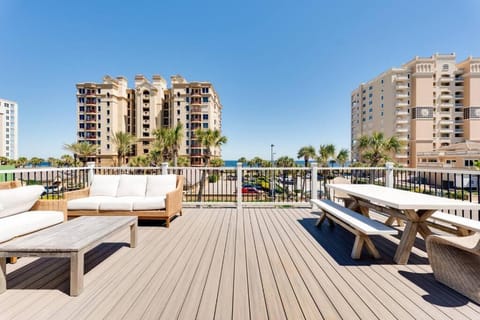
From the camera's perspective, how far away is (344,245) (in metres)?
3.03

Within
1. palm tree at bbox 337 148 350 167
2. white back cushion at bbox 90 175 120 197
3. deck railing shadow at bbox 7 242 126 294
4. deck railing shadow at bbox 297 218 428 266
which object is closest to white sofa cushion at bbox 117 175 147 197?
white back cushion at bbox 90 175 120 197

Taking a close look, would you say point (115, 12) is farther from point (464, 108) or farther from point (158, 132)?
point (464, 108)

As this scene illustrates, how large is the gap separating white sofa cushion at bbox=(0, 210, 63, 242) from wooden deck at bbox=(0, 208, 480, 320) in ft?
1.35

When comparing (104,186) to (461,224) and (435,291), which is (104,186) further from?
(461,224)

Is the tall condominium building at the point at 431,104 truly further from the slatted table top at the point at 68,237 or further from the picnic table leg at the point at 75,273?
the picnic table leg at the point at 75,273

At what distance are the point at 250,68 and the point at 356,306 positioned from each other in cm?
2380

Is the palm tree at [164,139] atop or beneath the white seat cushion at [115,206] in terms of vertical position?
atop

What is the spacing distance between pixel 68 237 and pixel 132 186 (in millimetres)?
2571

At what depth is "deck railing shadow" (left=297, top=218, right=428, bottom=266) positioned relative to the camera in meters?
2.52

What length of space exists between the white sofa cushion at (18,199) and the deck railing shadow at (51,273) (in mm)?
764

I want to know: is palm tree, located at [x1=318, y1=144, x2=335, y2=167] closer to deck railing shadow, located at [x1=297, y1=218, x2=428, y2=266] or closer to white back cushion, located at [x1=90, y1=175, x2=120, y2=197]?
deck railing shadow, located at [x1=297, y1=218, x2=428, y2=266]

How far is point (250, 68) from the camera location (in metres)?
22.5

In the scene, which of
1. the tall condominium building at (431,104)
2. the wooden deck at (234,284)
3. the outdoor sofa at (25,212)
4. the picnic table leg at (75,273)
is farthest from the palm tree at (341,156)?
the picnic table leg at (75,273)

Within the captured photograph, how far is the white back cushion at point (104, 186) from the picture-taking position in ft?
14.4
